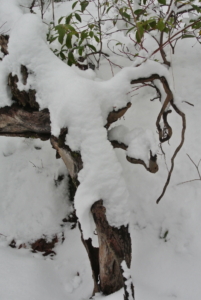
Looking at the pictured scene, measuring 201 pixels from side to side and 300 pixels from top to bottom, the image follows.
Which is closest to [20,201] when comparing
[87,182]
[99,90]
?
[87,182]

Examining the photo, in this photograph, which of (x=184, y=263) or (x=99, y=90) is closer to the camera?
(x=99, y=90)

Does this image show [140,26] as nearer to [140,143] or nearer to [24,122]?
[140,143]

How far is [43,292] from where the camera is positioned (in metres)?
1.53

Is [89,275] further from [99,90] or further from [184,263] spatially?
[99,90]

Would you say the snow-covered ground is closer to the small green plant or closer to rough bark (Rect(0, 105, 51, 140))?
the small green plant

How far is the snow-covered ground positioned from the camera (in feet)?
4.91

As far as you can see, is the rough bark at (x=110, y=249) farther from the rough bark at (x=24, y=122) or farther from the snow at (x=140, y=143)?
the rough bark at (x=24, y=122)

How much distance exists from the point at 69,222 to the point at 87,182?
46.3 inches

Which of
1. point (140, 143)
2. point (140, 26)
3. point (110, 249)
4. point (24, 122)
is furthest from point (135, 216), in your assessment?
point (140, 26)

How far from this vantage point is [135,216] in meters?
1.83

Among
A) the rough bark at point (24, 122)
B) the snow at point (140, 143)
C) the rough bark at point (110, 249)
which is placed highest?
the rough bark at point (24, 122)

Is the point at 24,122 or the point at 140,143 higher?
the point at 24,122

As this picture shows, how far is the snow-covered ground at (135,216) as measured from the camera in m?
1.50

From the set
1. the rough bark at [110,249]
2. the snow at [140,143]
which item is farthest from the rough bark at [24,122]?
the rough bark at [110,249]
